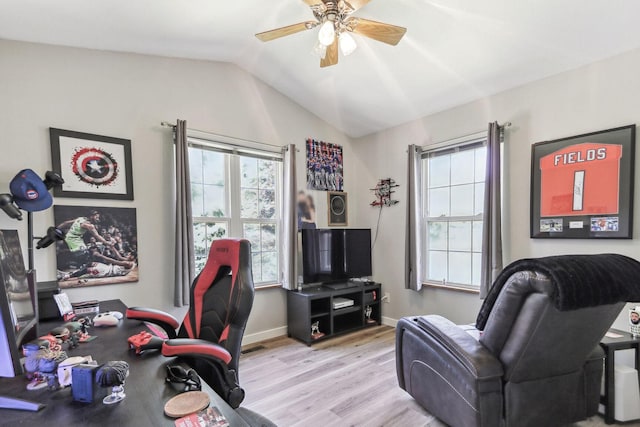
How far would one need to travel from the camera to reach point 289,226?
3.46m

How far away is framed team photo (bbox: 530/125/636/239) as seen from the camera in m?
2.31

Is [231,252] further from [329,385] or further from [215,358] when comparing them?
[329,385]

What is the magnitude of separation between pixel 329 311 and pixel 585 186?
2.64 meters

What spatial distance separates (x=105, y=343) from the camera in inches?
56.4

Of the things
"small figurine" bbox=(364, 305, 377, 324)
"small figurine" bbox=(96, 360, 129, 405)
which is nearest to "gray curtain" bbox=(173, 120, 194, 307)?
"small figurine" bbox=(96, 360, 129, 405)

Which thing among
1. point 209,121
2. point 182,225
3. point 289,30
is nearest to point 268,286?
point 182,225

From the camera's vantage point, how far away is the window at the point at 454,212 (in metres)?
3.26

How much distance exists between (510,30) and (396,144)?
1.75 metres

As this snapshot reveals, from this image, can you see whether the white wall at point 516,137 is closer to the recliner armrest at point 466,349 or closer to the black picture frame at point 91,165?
the recliner armrest at point 466,349

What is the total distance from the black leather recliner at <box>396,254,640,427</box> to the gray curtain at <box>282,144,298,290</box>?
1816 millimetres

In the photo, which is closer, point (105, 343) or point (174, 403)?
point (174, 403)

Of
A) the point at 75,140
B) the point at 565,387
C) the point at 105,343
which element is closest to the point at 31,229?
the point at 75,140

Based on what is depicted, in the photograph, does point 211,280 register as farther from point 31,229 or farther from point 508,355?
point 508,355

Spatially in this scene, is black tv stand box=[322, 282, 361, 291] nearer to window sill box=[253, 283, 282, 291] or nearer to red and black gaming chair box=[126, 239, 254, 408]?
window sill box=[253, 283, 282, 291]
